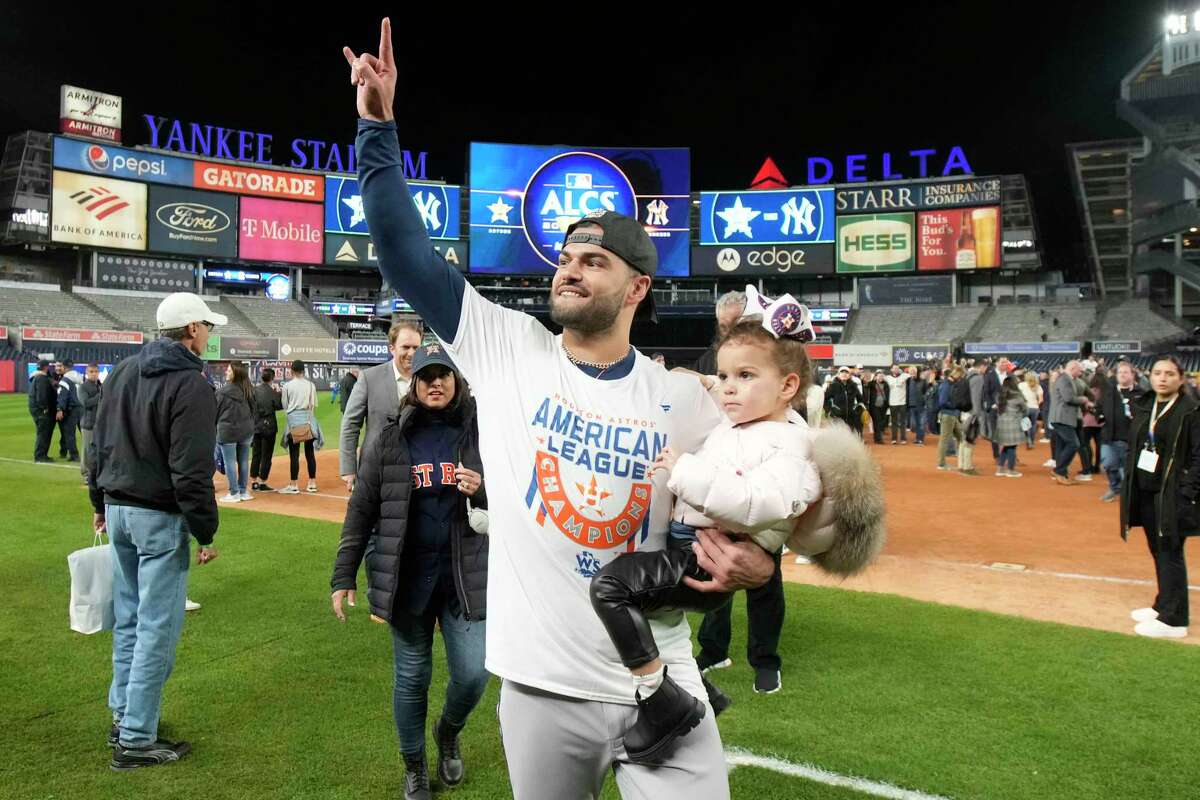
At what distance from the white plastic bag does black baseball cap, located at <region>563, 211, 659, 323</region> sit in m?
3.72

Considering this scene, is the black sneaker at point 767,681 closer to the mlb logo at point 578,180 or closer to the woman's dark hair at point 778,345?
the woman's dark hair at point 778,345

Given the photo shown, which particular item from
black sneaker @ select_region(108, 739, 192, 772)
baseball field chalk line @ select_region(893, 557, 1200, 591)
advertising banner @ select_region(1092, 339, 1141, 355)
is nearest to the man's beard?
black sneaker @ select_region(108, 739, 192, 772)

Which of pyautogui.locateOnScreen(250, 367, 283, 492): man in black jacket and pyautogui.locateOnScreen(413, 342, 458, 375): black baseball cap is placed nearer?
pyautogui.locateOnScreen(413, 342, 458, 375): black baseball cap

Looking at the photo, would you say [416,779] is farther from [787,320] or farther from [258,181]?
[258,181]

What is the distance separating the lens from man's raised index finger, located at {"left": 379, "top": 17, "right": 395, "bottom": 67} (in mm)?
2143

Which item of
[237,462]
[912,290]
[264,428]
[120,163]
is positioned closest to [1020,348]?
[912,290]

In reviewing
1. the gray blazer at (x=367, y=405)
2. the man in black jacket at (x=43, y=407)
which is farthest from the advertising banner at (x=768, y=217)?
the gray blazer at (x=367, y=405)

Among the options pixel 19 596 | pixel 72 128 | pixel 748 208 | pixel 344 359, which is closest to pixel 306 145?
pixel 72 128

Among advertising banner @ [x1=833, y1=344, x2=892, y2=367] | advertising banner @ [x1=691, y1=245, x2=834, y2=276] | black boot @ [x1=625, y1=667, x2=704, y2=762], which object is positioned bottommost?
black boot @ [x1=625, y1=667, x2=704, y2=762]

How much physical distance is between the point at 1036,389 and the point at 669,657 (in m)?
19.5

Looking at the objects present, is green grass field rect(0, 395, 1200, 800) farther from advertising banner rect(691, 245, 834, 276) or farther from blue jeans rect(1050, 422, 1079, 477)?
advertising banner rect(691, 245, 834, 276)

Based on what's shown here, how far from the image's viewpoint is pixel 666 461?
208 cm

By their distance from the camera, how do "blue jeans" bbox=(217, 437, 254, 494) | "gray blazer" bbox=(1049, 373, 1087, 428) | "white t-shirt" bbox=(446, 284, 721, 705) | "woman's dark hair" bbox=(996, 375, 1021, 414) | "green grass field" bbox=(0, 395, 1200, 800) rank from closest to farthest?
"white t-shirt" bbox=(446, 284, 721, 705)
"green grass field" bbox=(0, 395, 1200, 800)
"blue jeans" bbox=(217, 437, 254, 494)
"gray blazer" bbox=(1049, 373, 1087, 428)
"woman's dark hair" bbox=(996, 375, 1021, 414)

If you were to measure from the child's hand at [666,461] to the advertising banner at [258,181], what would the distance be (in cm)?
5979
